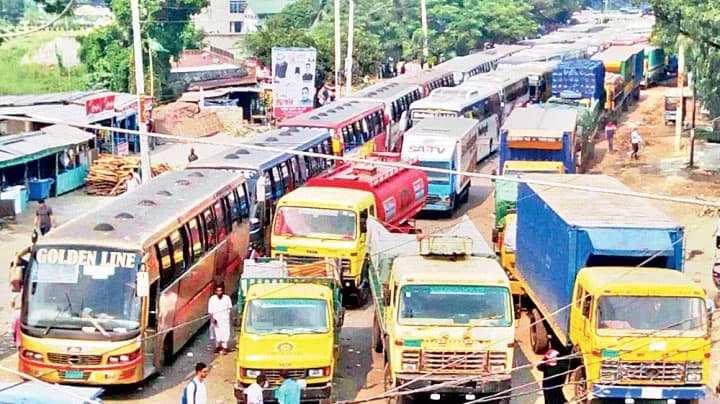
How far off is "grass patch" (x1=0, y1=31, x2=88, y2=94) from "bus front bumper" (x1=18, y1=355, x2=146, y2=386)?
5126 cm

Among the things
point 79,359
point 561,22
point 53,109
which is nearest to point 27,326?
point 79,359

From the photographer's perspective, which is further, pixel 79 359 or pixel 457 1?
pixel 457 1

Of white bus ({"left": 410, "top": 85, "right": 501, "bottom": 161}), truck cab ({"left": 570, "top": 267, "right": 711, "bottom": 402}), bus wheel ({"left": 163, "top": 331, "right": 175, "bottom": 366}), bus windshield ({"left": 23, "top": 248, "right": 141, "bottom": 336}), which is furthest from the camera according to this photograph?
white bus ({"left": 410, "top": 85, "right": 501, "bottom": 161})

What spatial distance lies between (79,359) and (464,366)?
5.42 m

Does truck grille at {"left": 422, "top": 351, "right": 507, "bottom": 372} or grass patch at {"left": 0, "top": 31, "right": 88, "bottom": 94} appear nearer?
truck grille at {"left": 422, "top": 351, "right": 507, "bottom": 372}

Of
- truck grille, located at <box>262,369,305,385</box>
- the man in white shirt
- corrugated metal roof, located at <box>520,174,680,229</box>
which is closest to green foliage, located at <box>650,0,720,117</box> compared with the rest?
corrugated metal roof, located at <box>520,174,680,229</box>

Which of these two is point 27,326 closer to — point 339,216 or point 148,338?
point 148,338

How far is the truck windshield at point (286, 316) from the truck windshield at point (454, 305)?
1.37 metres

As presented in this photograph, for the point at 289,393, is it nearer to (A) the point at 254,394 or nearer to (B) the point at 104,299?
(A) the point at 254,394

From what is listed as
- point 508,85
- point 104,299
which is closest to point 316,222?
point 104,299

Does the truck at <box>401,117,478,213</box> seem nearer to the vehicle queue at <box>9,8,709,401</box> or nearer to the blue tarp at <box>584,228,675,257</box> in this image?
the vehicle queue at <box>9,8,709,401</box>

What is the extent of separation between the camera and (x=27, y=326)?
15.4 metres

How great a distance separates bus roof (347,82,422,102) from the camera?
1527 inches

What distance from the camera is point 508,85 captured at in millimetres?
45125
